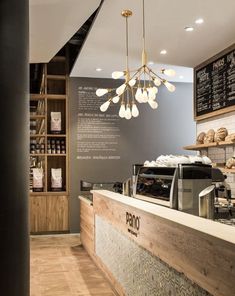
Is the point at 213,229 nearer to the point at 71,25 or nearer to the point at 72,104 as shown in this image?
the point at 71,25

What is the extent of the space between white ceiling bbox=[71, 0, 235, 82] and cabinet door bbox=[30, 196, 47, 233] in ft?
7.79

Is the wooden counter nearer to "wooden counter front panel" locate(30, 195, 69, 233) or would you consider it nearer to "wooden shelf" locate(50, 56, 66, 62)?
"wooden counter front panel" locate(30, 195, 69, 233)

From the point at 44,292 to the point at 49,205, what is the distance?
2.98m

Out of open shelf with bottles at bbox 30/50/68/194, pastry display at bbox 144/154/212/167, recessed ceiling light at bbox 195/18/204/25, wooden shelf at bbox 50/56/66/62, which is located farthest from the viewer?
wooden shelf at bbox 50/56/66/62

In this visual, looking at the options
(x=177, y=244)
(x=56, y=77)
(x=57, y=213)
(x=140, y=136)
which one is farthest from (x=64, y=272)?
(x=56, y=77)

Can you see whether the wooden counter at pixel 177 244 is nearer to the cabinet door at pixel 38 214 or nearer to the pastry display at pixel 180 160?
the pastry display at pixel 180 160

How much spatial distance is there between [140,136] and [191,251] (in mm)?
5410

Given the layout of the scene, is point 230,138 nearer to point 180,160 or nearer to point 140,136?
point 180,160

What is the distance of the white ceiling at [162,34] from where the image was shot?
3.80 m

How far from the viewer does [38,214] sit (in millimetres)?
6633

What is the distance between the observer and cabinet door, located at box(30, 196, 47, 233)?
6613mm

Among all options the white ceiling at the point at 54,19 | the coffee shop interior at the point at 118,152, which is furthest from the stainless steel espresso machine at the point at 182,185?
the white ceiling at the point at 54,19

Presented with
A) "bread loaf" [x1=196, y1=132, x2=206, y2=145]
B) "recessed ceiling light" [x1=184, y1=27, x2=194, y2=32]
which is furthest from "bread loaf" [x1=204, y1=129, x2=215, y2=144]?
"recessed ceiling light" [x1=184, y1=27, x2=194, y2=32]

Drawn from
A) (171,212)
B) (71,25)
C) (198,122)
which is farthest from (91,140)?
(171,212)
